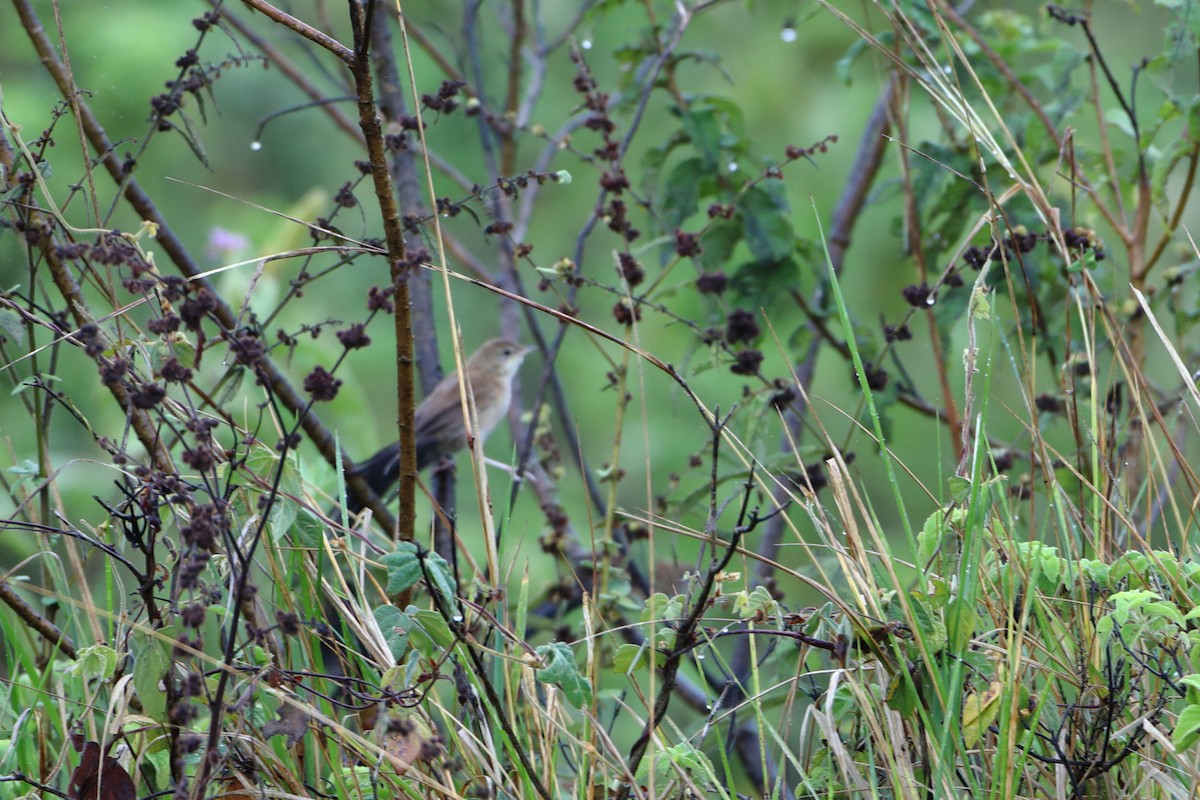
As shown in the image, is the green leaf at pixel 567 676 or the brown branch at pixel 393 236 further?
the brown branch at pixel 393 236

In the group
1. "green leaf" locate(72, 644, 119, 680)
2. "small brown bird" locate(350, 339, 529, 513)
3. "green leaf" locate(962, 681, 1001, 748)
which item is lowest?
"green leaf" locate(962, 681, 1001, 748)

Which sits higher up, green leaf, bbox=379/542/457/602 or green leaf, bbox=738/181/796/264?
green leaf, bbox=738/181/796/264

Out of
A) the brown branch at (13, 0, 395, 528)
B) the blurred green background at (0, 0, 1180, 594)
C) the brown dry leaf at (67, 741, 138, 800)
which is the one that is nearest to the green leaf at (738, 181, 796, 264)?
the brown branch at (13, 0, 395, 528)

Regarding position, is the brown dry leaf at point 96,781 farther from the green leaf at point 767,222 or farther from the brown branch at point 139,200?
the green leaf at point 767,222

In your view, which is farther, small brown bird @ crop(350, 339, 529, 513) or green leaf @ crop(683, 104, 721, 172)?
small brown bird @ crop(350, 339, 529, 513)

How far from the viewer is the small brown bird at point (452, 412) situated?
9.86ft

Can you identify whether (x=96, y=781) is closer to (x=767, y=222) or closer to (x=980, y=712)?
(x=980, y=712)

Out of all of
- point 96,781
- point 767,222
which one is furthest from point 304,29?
point 767,222

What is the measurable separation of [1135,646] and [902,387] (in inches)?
44.2

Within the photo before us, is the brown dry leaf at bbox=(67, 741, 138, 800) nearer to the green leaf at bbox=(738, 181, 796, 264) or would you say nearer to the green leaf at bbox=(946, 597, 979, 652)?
the green leaf at bbox=(946, 597, 979, 652)

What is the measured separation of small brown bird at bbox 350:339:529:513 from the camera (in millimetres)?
3006

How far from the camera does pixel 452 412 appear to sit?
341 centimetres

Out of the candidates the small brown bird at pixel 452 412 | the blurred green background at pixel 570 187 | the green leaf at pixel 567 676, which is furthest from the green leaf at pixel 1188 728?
the blurred green background at pixel 570 187

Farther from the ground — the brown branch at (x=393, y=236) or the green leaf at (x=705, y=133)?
the green leaf at (x=705, y=133)
